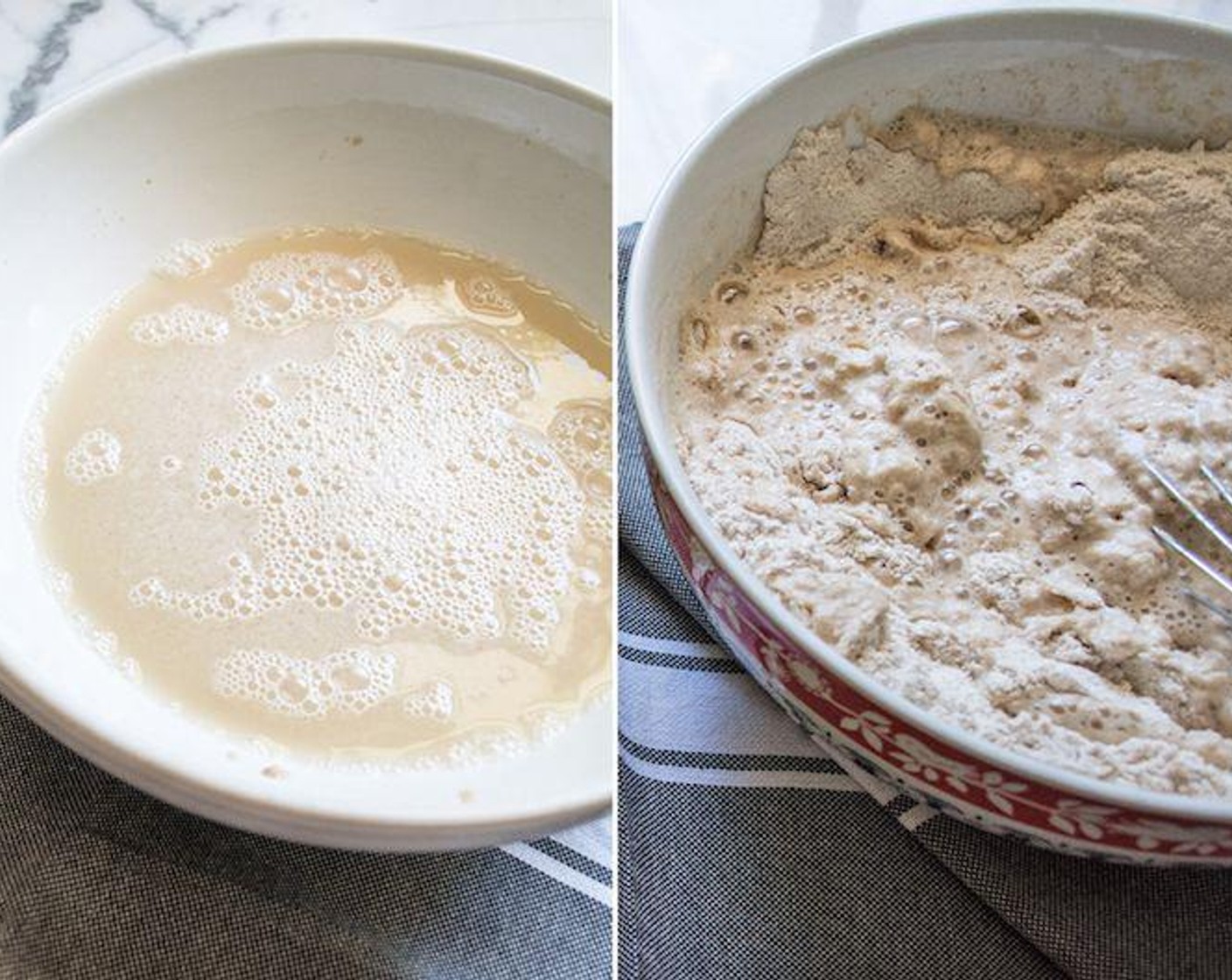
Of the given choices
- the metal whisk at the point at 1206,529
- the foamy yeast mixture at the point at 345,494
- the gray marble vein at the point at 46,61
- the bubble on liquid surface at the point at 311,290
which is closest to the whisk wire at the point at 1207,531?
the metal whisk at the point at 1206,529

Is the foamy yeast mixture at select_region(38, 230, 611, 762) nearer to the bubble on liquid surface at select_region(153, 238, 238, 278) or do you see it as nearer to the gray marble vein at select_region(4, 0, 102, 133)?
the bubble on liquid surface at select_region(153, 238, 238, 278)

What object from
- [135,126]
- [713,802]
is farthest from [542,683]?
[135,126]

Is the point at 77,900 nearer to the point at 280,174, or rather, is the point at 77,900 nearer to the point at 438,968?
the point at 438,968

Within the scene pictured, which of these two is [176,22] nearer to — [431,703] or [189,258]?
[189,258]

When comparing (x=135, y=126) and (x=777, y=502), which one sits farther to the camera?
(x=135, y=126)

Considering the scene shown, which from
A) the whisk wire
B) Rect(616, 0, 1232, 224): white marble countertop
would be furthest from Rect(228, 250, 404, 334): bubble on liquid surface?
the whisk wire
